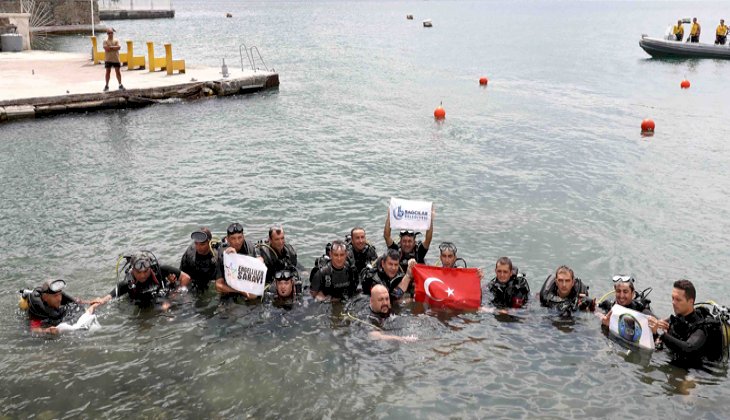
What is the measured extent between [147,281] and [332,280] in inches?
144

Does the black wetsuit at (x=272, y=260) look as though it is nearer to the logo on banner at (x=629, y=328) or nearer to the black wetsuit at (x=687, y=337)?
the logo on banner at (x=629, y=328)

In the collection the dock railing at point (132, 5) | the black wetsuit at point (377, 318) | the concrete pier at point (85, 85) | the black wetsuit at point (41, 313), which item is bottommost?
the black wetsuit at point (377, 318)

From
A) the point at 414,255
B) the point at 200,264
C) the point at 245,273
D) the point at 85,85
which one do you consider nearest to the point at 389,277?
the point at 414,255

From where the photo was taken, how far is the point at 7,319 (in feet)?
40.0

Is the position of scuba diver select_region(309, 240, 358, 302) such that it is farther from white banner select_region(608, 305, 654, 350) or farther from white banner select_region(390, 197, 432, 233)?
white banner select_region(608, 305, 654, 350)

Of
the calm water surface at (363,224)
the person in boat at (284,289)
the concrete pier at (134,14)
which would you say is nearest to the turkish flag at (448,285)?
the calm water surface at (363,224)

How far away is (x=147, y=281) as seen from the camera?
40.9 ft

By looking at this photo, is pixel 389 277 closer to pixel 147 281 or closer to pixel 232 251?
pixel 232 251

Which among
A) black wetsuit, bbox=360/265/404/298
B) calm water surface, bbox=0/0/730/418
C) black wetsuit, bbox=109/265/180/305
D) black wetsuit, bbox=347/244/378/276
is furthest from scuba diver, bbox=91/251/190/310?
black wetsuit, bbox=360/265/404/298

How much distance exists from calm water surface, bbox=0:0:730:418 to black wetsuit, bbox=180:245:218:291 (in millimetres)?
334

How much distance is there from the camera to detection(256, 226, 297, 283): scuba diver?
13.1 metres

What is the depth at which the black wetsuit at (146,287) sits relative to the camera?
12.4 m

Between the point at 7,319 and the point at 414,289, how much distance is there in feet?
26.1

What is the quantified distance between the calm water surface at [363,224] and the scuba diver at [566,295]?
29 centimetres
